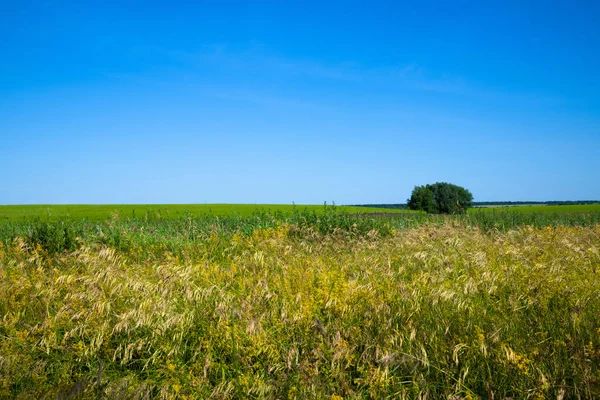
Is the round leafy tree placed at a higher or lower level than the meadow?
higher

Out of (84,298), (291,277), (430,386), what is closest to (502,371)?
(430,386)

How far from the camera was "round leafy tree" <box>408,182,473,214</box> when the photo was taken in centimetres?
5200

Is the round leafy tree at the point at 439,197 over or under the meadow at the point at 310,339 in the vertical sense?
→ over

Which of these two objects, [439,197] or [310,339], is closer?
[310,339]

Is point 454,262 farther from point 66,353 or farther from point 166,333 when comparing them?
point 66,353

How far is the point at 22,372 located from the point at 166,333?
3.45 feet

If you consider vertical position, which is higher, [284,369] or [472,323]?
[472,323]

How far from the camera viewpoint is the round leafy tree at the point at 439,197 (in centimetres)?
5200

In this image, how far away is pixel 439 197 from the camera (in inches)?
2199

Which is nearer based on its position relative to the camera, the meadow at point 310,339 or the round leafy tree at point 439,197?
the meadow at point 310,339

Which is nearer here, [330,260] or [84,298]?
[84,298]

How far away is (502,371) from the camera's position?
2.93 meters

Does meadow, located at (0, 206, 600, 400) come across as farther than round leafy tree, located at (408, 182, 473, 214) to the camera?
No

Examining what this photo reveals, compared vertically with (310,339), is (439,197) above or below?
above
